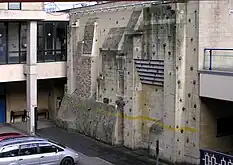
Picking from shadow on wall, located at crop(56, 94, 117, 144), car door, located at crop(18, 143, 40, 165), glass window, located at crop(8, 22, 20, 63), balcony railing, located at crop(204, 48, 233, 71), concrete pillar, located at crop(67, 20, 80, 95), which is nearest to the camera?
car door, located at crop(18, 143, 40, 165)

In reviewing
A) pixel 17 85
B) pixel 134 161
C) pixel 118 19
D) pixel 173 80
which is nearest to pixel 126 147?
pixel 134 161

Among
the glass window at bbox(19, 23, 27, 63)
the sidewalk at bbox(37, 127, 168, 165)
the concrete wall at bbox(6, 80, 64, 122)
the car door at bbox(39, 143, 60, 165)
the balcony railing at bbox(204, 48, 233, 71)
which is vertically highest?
the glass window at bbox(19, 23, 27, 63)

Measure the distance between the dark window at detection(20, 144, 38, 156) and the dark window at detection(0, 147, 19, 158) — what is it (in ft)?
0.62

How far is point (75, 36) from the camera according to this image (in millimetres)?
25859

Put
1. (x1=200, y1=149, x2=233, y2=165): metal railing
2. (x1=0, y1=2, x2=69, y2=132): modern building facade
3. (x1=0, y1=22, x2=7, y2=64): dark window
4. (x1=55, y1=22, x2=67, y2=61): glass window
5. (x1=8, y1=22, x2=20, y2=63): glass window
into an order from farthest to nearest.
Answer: (x1=55, y1=22, x2=67, y2=61): glass window, (x1=8, y1=22, x2=20, y2=63): glass window, (x1=0, y1=22, x2=7, y2=64): dark window, (x1=0, y1=2, x2=69, y2=132): modern building facade, (x1=200, y1=149, x2=233, y2=165): metal railing

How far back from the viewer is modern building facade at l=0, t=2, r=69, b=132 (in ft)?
76.7

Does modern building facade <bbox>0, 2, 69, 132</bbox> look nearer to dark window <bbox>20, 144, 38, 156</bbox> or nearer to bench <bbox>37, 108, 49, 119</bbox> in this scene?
bench <bbox>37, 108, 49, 119</bbox>

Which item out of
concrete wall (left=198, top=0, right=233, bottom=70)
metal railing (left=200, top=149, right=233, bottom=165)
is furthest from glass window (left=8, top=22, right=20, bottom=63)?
metal railing (left=200, top=149, right=233, bottom=165)

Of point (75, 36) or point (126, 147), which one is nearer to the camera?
point (126, 147)

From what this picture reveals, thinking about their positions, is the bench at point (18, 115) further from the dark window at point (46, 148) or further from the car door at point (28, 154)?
the car door at point (28, 154)

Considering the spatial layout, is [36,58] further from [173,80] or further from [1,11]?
[173,80]

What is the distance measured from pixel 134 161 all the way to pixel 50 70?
952 cm

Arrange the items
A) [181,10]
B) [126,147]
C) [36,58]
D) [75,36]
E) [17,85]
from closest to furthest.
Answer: [181,10] < [126,147] < [36,58] < [75,36] < [17,85]

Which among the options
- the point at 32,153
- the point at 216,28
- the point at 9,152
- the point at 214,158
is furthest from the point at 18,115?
the point at 214,158
